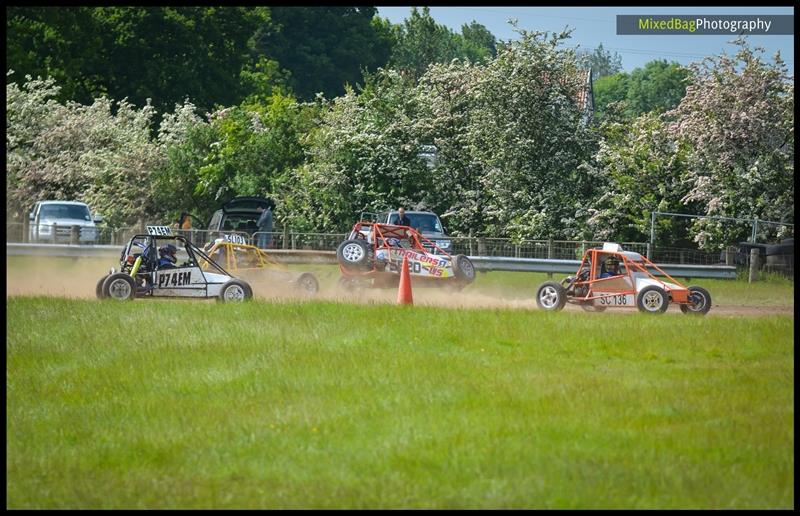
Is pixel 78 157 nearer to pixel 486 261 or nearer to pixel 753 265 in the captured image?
pixel 486 261

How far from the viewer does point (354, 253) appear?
25406 millimetres

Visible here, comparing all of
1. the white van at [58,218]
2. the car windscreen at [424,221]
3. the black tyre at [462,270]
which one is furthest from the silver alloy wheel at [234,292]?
the white van at [58,218]

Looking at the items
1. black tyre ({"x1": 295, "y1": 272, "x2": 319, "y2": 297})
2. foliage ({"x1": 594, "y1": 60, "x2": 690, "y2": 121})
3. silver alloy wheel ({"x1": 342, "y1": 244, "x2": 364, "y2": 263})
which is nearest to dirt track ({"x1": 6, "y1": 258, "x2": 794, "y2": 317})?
black tyre ({"x1": 295, "y1": 272, "x2": 319, "y2": 297})

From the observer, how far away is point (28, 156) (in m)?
46.7

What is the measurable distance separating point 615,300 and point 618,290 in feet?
0.63

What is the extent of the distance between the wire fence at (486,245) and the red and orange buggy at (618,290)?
7243 mm

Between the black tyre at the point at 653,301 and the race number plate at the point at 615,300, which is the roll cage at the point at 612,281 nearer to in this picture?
the race number plate at the point at 615,300

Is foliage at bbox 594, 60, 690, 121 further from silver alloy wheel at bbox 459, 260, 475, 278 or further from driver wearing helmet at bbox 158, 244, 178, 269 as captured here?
driver wearing helmet at bbox 158, 244, 178, 269

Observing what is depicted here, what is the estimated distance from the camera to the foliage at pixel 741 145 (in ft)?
106

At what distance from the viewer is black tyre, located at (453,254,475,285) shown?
83.5 feet

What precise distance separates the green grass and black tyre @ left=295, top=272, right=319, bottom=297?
5.43 meters

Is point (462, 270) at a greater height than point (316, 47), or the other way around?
point (316, 47)

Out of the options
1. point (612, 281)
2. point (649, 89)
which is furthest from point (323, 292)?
point (649, 89)

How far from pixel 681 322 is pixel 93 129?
33675 millimetres
